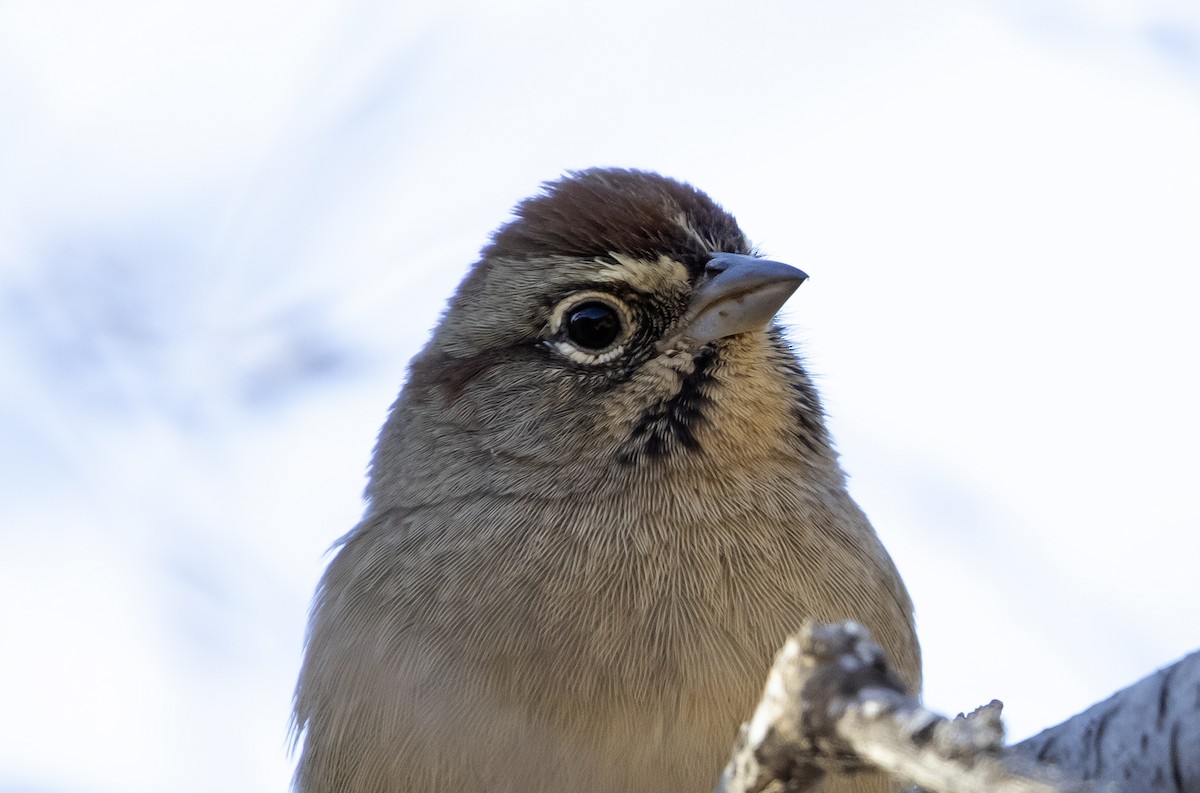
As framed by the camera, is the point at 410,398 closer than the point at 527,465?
No

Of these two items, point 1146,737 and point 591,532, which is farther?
point 591,532

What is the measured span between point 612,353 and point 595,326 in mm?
103

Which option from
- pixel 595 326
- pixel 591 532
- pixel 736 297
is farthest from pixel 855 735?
pixel 595 326

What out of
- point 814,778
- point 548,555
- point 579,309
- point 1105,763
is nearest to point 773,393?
point 579,309

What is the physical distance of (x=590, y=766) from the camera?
305 cm

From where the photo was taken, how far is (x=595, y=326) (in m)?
4.15

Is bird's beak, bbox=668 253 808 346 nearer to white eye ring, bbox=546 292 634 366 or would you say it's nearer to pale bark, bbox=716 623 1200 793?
white eye ring, bbox=546 292 634 366

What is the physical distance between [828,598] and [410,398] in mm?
1671

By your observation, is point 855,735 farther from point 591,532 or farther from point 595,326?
point 595,326

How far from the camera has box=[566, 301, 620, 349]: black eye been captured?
415 centimetres

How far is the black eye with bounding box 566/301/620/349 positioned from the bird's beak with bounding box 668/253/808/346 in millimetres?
200

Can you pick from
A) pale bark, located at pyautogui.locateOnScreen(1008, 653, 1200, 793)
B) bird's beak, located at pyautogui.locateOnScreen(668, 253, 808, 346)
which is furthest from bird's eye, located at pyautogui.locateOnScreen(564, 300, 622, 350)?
pale bark, located at pyautogui.locateOnScreen(1008, 653, 1200, 793)

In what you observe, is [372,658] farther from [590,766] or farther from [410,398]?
[410,398]

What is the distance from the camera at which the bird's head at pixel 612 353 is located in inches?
156
